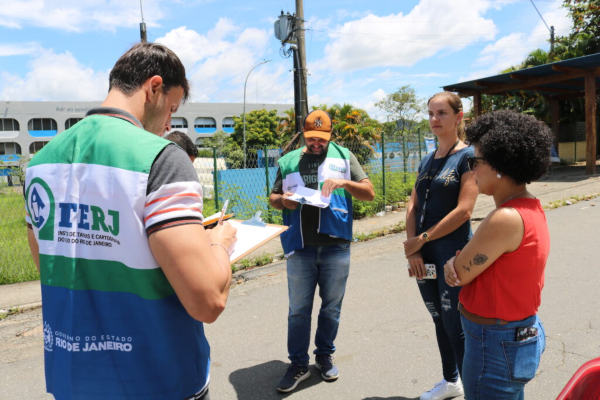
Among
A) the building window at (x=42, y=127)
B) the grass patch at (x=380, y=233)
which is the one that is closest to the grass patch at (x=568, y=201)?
the grass patch at (x=380, y=233)

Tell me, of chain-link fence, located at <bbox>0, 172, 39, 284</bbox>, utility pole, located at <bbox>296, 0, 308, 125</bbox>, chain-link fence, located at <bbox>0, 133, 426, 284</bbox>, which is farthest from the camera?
utility pole, located at <bbox>296, 0, 308, 125</bbox>

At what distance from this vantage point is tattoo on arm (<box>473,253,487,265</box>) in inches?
78.6

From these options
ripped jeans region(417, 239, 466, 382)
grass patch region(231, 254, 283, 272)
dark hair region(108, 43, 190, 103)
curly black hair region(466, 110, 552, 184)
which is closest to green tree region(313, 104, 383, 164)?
grass patch region(231, 254, 283, 272)

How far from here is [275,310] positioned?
5.02 m

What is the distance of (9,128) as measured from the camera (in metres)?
56.5

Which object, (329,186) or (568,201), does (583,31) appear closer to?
(568,201)

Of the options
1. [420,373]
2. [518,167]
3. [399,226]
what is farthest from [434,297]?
[399,226]

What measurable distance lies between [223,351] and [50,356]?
2755 mm

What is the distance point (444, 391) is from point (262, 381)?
4.40ft

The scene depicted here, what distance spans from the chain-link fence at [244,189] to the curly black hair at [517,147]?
5788mm

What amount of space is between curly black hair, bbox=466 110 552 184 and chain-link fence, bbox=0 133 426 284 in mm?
5788

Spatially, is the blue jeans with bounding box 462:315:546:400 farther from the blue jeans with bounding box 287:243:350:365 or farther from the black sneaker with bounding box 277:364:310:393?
Result: the black sneaker with bounding box 277:364:310:393

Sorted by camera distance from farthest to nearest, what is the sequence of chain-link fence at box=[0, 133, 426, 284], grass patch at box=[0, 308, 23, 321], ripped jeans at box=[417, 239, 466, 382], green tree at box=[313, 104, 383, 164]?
green tree at box=[313, 104, 383, 164] < chain-link fence at box=[0, 133, 426, 284] < grass patch at box=[0, 308, 23, 321] < ripped jeans at box=[417, 239, 466, 382]

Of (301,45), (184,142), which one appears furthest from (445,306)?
(301,45)
